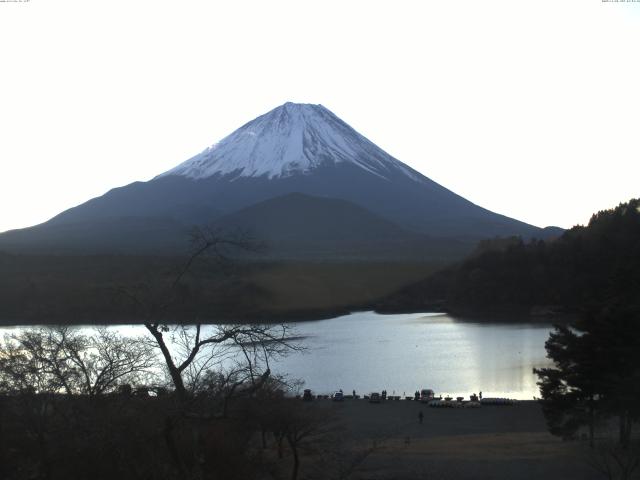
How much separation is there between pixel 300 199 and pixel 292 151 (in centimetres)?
1600

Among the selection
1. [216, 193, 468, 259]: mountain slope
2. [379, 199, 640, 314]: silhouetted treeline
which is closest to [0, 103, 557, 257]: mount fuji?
[216, 193, 468, 259]: mountain slope

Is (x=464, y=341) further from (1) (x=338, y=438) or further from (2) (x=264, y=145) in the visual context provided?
(2) (x=264, y=145)

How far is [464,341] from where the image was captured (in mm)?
22234

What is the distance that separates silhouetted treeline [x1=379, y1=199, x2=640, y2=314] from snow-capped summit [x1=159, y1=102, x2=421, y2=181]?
47.2 metres

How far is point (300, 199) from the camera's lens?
71938 millimetres

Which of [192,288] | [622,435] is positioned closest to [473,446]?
[622,435]

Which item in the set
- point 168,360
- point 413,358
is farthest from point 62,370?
point 413,358

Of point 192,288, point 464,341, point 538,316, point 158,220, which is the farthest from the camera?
point 158,220

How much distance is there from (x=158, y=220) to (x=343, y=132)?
32.2 m

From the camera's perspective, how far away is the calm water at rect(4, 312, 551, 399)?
1589cm

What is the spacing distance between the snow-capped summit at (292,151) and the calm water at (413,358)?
2324 inches

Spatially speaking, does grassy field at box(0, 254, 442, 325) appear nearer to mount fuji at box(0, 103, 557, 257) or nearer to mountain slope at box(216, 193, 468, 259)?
mount fuji at box(0, 103, 557, 257)

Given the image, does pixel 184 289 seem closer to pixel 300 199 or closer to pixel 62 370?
pixel 62 370

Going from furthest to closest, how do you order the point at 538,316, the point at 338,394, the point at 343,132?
1. the point at 343,132
2. the point at 538,316
3. the point at 338,394
